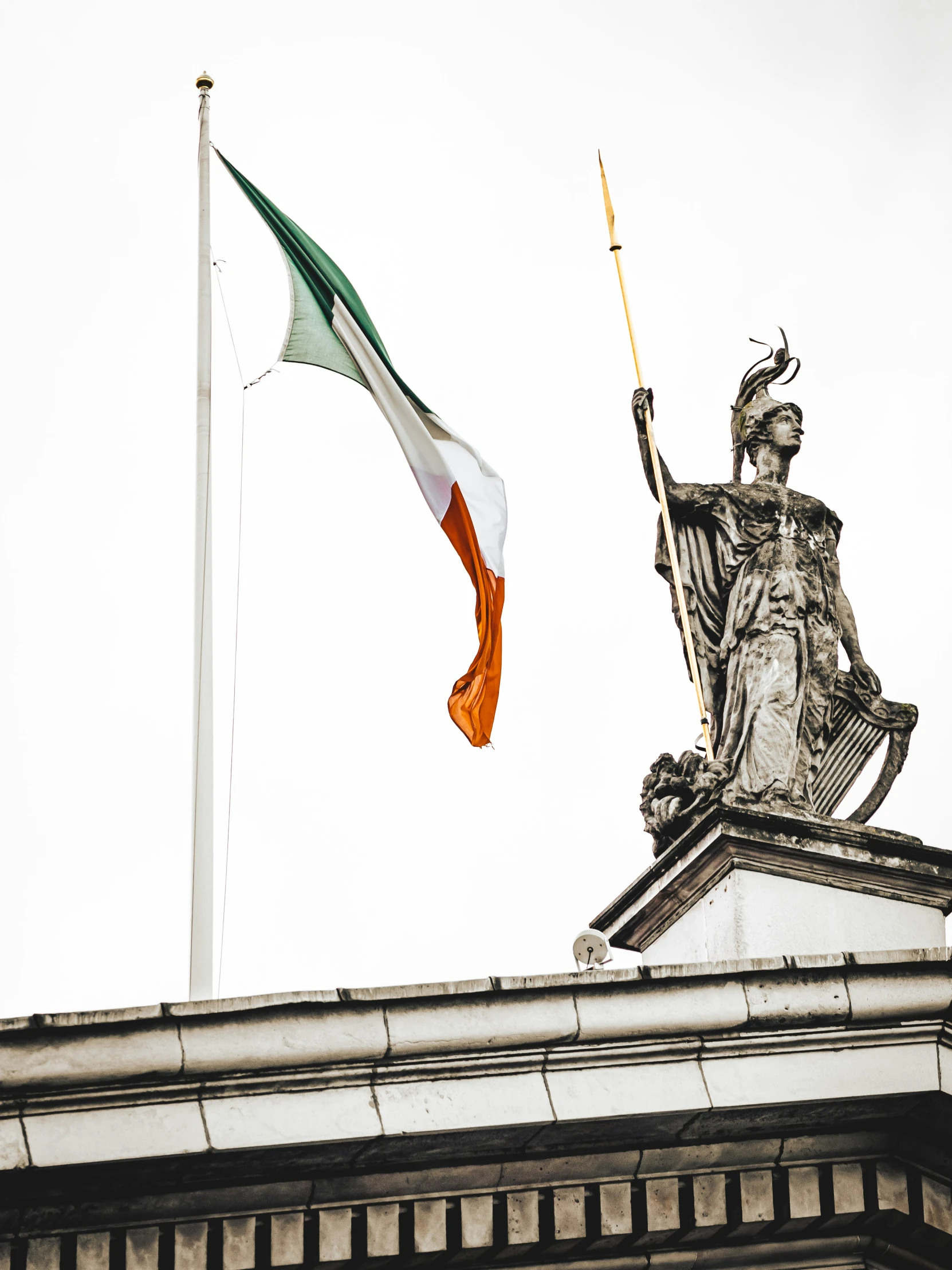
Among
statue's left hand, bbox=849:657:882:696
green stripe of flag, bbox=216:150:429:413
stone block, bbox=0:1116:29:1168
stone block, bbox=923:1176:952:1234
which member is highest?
green stripe of flag, bbox=216:150:429:413

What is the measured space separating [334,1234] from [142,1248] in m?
0.89

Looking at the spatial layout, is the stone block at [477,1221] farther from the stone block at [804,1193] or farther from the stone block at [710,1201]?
the stone block at [804,1193]

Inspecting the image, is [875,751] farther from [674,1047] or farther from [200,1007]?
[200,1007]

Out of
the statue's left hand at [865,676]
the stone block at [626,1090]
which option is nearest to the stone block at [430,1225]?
the stone block at [626,1090]

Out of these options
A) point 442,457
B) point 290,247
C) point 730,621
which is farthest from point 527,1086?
point 290,247

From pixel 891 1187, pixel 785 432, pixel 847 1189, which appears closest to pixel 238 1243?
pixel 847 1189

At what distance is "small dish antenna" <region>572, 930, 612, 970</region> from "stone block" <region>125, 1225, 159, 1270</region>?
9.97 ft

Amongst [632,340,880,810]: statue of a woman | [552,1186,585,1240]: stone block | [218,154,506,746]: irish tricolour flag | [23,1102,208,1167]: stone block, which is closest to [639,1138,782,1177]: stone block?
[552,1186,585,1240]: stone block

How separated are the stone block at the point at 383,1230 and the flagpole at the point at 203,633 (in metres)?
1.80

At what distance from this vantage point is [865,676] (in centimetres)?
1450

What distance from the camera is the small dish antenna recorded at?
12234 millimetres

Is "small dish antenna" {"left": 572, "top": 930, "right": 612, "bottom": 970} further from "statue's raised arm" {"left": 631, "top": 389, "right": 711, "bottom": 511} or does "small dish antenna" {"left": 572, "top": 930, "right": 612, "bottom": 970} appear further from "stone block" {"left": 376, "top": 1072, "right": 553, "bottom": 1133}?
"statue's raised arm" {"left": 631, "top": 389, "right": 711, "bottom": 511}

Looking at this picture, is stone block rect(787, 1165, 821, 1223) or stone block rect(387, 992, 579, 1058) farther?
stone block rect(787, 1165, 821, 1223)

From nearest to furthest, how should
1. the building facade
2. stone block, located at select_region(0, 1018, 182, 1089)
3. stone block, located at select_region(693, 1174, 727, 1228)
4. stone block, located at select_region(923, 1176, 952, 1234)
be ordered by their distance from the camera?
stone block, located at select_region(0, 1018, 182, 1089), the building facade, stone block, located at select_region(693, 1174, 727, 1228), stone block, located at select_region(923, 1176, 952, 1234)
